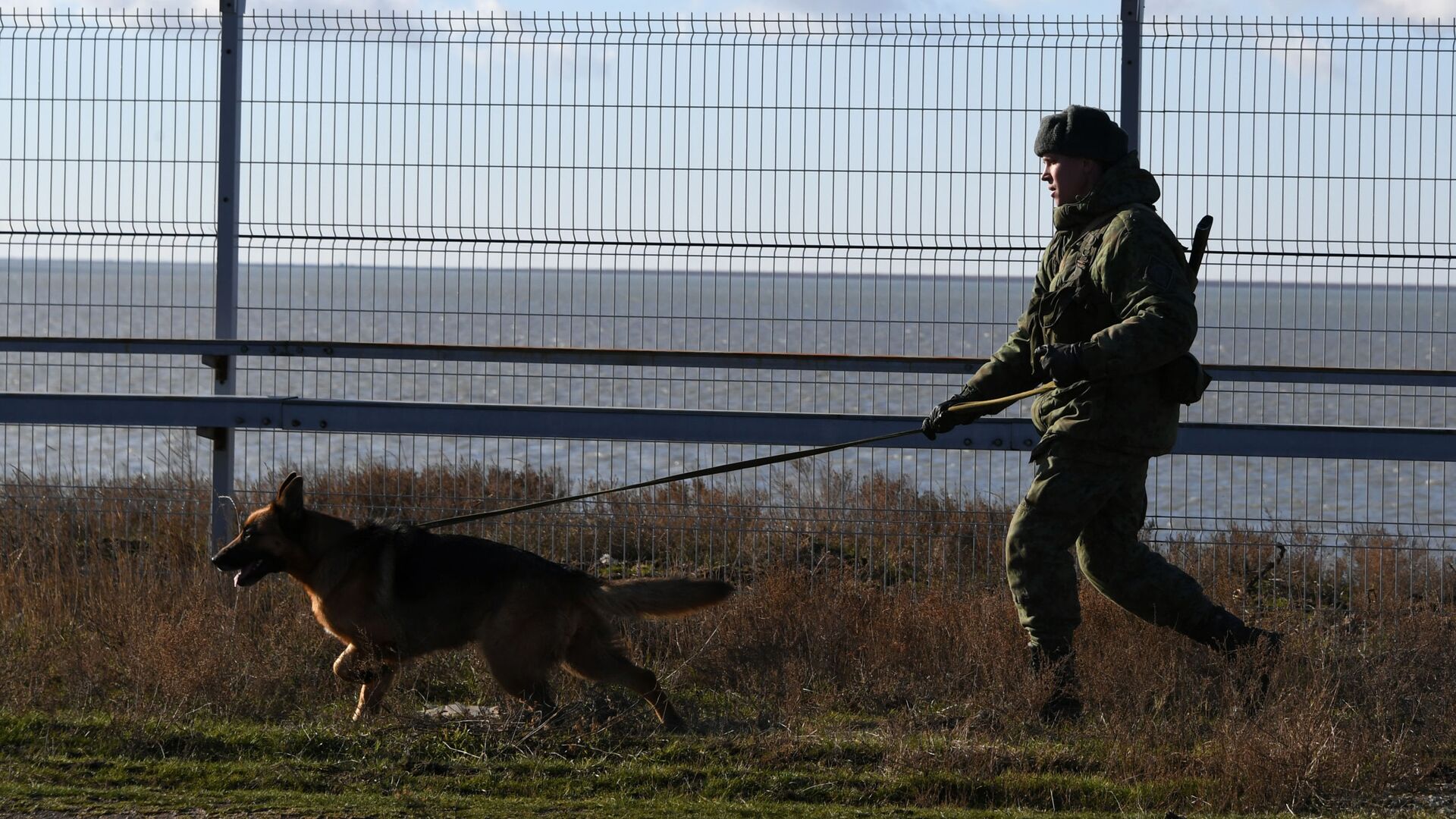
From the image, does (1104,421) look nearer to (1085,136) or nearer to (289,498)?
(1085,136)

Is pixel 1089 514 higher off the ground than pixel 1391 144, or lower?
lower

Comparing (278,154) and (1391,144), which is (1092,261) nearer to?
(1391,144)

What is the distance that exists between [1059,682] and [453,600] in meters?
2.47

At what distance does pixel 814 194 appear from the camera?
7918mm

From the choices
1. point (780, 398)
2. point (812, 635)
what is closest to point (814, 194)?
point (812, 635)

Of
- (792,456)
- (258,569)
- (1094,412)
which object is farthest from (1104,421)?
(258,569)

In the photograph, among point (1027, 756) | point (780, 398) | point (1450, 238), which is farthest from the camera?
point (780, 398)

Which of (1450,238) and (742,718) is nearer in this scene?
Answer: (742,718)

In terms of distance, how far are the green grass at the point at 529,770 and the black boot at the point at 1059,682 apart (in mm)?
177

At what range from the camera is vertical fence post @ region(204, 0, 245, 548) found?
7.84m

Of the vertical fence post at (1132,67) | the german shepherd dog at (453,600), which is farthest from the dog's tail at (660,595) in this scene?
the vertical fence post at (1132,67)

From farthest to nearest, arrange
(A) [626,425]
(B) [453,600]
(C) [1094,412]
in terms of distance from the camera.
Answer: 1. (A) [626,425]
2. (B) [453,600]
3. (C) [1094,412]

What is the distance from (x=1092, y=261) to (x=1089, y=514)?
979 millimetres

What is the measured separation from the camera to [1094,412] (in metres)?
5.64
